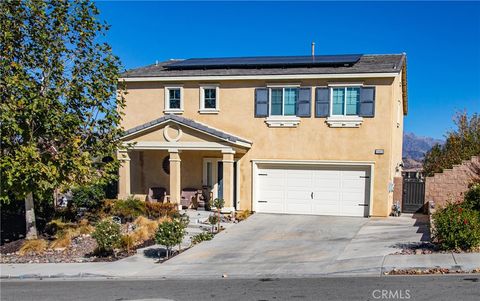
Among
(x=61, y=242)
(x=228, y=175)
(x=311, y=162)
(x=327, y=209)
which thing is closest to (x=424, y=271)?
(x=327, y=209)

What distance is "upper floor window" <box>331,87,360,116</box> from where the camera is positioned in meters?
19.4

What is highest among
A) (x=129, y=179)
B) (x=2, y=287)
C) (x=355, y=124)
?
(x=355, y=124)

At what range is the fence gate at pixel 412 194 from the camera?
68.2 feet

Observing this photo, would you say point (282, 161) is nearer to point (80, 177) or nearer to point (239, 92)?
point (239, 92)

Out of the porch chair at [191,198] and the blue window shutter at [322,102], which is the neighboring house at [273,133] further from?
the porch chair at [191,198]

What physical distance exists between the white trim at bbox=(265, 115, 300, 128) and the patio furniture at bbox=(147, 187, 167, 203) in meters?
5.55

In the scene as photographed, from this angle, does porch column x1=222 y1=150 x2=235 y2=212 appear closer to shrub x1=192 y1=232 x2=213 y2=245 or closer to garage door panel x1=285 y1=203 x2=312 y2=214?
garage door panel x1=285 y1=203 x2=312 y2=214

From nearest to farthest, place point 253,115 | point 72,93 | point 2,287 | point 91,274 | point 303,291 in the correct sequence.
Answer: point 303,291, point 2,287, point 91,274, point 72,93, point 253,115

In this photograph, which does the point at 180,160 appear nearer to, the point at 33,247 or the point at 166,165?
the point at 166,165

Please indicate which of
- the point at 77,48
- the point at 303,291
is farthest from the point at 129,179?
the point at 303,291

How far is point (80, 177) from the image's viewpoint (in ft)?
50.2

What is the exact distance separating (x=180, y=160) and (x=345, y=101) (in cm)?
728

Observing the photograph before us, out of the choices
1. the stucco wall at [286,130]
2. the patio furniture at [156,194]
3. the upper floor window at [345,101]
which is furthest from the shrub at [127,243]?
the upper floor window at [345,101]

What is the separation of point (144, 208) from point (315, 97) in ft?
27.0
